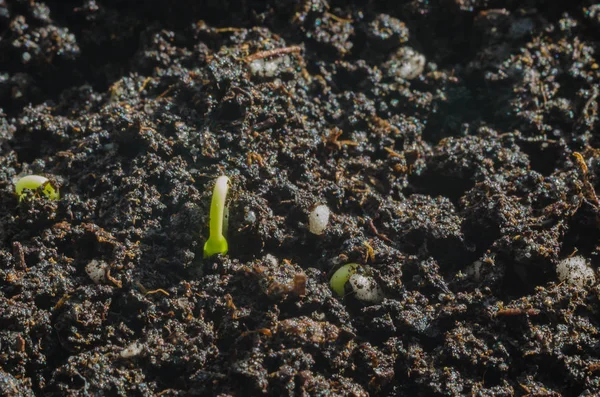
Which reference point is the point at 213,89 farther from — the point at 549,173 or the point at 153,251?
the point at 549,173

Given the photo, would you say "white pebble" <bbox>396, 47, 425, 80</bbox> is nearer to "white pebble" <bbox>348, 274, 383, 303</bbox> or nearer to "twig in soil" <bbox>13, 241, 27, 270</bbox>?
"white pebble" <bbox>348, 274, 383, 303</bbox>

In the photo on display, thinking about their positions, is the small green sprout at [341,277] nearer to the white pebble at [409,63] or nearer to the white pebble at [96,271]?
the white pebble at [96,271]

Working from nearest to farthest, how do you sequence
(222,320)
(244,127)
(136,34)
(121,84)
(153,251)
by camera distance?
(222,320) → (153,251) → (244,127) → (121,84) → (136,34)

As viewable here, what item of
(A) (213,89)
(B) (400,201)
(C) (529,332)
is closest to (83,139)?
(A) (213,89)

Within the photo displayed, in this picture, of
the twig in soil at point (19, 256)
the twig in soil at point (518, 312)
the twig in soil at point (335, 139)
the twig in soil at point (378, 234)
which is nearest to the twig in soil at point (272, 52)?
the twig in soil at point (335, 139)

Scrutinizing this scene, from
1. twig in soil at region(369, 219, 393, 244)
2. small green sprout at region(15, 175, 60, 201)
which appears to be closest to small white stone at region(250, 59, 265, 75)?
twig in soil at region(369, 219, 393, 244)
